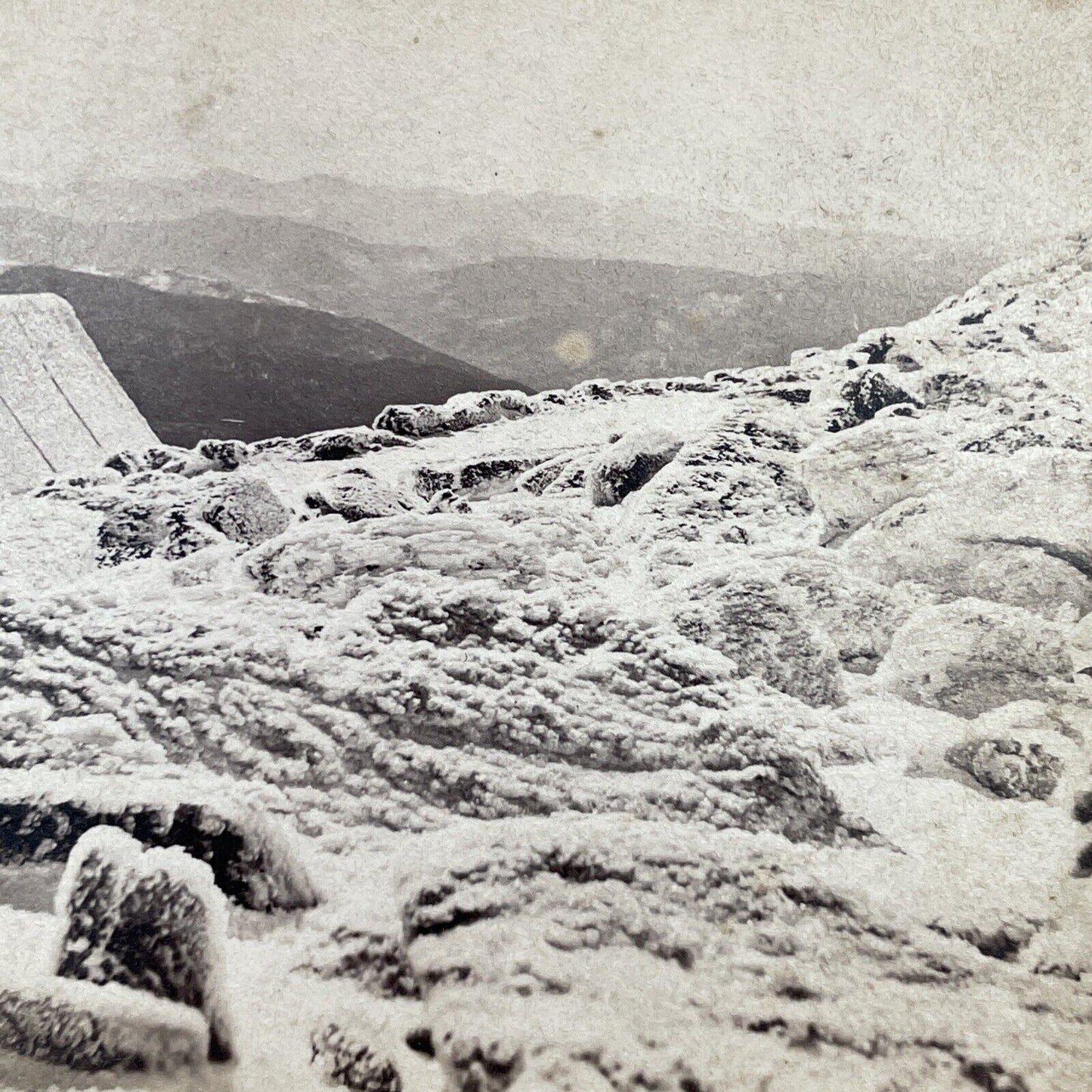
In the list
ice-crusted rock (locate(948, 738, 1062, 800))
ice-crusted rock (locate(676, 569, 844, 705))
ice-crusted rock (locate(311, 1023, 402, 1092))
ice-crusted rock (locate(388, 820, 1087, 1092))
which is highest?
ice-crusted rock (locate(676, 569, 844, 705))

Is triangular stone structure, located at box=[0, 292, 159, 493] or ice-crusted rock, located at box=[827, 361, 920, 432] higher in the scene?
ice-crusted rock, located at box=[827, 361, 920, 432]

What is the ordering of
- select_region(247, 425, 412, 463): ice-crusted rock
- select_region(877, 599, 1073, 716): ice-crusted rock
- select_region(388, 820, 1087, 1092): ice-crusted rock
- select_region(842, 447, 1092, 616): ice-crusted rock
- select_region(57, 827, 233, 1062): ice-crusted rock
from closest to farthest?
select_region(388, 820, 1087, 1092): ice-crusted rock, select_region(57, 827, 233, 1062): ice-crusted rock, select_region(877, 599, 1073, 716): ice-crusted rock, select_region(842, 447, 1092, 616): ice-crusted rock, select_region(247, 425, 412, 463): ice-crusted rock

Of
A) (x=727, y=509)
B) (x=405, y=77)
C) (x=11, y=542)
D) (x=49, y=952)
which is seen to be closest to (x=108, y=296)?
(x=11, y=542)

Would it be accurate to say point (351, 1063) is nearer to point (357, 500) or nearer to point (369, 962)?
point (369, 962)

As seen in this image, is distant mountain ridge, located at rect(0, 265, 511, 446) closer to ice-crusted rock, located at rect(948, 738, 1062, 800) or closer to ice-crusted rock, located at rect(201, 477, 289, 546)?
ice-crusted rock, located at rect(201, 477, 289, 546)

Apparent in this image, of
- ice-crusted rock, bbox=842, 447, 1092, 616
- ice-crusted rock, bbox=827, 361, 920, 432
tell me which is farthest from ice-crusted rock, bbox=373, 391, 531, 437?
ice-crusted rock, bbox=842, 447, 1092, 616

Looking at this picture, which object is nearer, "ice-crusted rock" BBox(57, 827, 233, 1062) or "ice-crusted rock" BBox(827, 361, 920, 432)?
"ice-crusted rock" BBox(57, 827, 233, 1062)

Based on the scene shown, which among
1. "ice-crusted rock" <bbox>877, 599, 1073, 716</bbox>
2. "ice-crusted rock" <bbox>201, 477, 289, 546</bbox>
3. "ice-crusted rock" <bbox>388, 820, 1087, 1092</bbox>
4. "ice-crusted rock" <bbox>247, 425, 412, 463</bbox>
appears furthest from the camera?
"ice-crusted rock" <bbox>247, 425, 412, 463</bbox>
